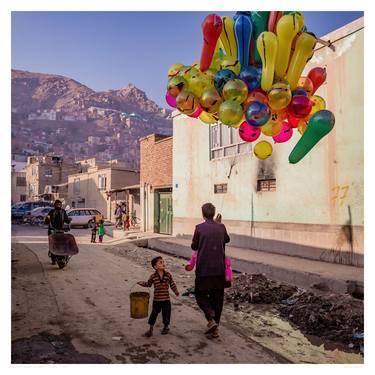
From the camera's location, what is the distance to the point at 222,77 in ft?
17.4

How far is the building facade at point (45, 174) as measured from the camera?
51.6 metres

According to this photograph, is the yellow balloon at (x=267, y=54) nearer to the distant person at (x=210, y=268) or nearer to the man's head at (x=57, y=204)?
the distant person at (x=210, y=268)

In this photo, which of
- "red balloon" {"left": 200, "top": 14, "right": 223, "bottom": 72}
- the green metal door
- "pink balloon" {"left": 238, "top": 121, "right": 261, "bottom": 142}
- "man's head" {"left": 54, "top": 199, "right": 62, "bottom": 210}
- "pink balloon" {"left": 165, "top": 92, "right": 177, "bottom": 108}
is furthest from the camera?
the green metal door

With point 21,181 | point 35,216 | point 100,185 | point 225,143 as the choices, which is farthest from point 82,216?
point 21,181

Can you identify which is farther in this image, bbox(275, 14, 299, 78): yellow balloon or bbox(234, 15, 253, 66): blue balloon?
bbox(234, 15, 253, 66): blue balloon

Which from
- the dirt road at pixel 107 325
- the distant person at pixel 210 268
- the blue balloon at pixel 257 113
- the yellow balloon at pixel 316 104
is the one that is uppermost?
the yellow balloon at pixel 316 104

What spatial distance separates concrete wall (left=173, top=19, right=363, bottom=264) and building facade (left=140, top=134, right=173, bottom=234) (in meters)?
5.76

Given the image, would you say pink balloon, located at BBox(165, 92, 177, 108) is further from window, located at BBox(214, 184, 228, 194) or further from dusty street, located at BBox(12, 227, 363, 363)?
window, located at BBox(214, 184, 228, 194)

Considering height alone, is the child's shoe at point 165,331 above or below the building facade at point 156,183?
below

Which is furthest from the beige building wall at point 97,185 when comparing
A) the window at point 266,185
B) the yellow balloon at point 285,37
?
the yellow balloon at point 285,37

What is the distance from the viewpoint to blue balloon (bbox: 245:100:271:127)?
5254mm

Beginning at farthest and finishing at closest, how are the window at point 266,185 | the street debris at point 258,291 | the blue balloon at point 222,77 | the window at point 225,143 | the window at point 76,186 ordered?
the window at point 76,186 → the window at point 225,143 → the window at point 266,185 → the street debris at point 258,291 → the blue balloon at point 222,77

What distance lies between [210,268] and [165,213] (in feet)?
52.6

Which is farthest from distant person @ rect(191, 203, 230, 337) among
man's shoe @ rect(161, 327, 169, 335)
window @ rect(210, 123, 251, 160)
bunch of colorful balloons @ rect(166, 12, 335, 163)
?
window @ rect(210, 123, 251, 160)
